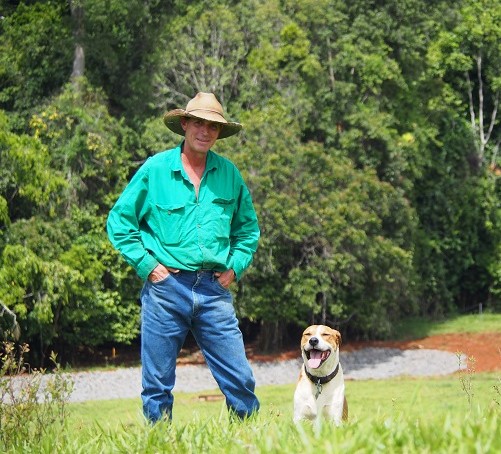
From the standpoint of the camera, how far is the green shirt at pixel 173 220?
5367 millimetres

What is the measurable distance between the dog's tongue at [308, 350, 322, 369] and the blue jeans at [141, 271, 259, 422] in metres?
0.37

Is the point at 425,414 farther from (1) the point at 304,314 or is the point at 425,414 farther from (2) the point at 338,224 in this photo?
(1) the point at 304,314

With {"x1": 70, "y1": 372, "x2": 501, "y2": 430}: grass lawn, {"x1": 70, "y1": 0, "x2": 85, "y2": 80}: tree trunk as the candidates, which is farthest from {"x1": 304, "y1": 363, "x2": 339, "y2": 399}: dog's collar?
{"x1": 70, "y1": 0, "x2": 85, "y2": 80}: tree trunk

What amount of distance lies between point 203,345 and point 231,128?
137cm

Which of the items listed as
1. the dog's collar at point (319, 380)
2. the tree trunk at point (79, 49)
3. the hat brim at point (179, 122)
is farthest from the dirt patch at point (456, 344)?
the hat brim at point (179, 122)

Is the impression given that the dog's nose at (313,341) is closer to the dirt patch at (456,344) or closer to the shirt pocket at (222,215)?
the shirt pocket at (222,215)

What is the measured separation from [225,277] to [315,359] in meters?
0.73

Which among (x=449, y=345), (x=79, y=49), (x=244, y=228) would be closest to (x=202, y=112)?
(x=244, y=228)

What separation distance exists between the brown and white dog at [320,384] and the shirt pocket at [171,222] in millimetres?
1059

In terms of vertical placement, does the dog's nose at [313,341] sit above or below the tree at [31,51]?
below

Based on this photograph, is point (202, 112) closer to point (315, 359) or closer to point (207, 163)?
point (207, 163)

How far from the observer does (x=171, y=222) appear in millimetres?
5426

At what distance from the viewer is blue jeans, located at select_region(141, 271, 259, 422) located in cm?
534

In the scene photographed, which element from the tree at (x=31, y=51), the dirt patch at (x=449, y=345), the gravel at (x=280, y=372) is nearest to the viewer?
the gravel at (x=280, y=372)
